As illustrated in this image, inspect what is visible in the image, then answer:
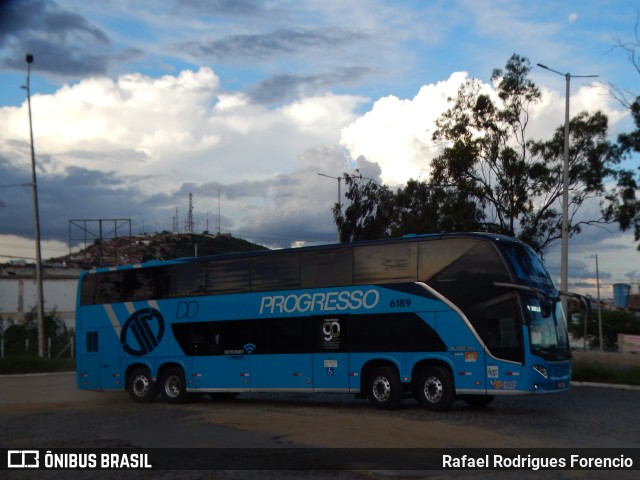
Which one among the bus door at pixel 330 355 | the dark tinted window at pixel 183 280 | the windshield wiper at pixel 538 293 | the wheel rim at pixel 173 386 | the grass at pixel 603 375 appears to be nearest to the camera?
the windshield wiper at pixel 538 293

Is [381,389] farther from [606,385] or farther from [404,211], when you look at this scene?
[404,211]

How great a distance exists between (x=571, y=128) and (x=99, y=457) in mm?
33224

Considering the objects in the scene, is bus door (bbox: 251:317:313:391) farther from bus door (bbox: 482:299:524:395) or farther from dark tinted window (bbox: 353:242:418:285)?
bus door (bbox: 482:299:524:395)

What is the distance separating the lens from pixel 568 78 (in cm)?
3334

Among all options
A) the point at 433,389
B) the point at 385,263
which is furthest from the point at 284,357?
the point at 433,389

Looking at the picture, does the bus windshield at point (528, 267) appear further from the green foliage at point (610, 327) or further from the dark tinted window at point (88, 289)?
the green foliage at point (610, 327)

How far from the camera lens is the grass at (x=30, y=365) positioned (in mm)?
40562

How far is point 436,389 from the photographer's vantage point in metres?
20.2

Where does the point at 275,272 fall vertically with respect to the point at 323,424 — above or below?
above


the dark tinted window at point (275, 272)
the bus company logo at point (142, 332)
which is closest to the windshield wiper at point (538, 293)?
the dark tinted window at point (275, 272)

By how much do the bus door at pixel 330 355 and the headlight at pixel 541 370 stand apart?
4672mm

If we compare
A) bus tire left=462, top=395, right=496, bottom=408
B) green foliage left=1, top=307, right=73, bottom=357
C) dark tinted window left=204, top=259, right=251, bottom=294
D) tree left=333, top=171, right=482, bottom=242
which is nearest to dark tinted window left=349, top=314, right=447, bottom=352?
bus tire left=462, top=395, right=496, bottom=408

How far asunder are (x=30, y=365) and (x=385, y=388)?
2506 cm

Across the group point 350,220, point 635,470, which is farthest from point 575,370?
point 350,220
